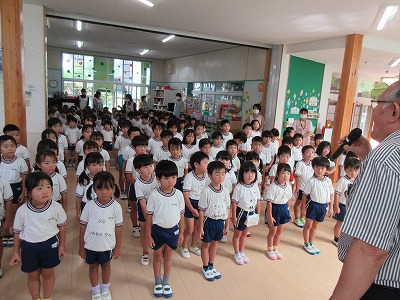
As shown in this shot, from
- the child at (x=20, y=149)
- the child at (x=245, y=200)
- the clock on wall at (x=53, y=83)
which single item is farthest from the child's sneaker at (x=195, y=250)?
the clock on wall at (x=53, y=83)

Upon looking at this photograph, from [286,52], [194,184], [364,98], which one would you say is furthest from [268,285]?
[364,98]

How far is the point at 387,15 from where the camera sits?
4.44m

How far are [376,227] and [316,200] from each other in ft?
8.58

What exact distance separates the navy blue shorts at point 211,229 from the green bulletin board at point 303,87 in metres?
5.62

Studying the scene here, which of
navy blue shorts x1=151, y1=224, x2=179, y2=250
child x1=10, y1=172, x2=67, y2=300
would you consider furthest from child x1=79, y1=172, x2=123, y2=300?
navy blue shorts x1=151, y1=224, x2=179, y2=250

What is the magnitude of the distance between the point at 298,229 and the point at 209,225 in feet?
6.60

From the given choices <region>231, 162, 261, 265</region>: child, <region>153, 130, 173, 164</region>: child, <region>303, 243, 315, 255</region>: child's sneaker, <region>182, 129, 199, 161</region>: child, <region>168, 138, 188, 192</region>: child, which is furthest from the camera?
<region>182, 129, 199, 161</region>: child

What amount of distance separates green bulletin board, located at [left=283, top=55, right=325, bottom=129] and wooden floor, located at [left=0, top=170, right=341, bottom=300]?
16.1 ft

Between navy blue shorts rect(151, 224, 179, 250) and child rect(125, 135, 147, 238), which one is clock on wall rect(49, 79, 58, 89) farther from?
navy blue shorts rect(151, 224, 179, 250)

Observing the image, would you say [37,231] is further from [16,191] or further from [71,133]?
[71,133]

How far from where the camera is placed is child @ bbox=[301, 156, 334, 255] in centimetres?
343

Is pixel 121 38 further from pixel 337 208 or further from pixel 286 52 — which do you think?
pixel 337 208

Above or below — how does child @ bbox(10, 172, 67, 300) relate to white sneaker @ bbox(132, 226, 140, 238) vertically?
above

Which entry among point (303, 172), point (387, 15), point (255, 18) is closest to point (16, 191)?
point (303, 172)
